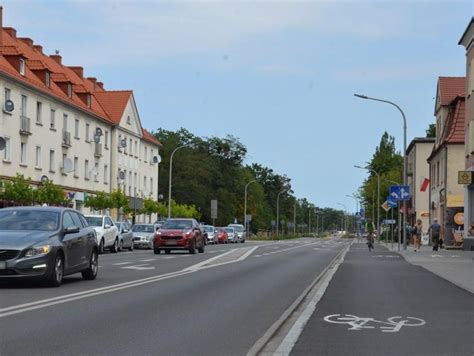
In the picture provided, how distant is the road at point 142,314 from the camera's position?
348 inches

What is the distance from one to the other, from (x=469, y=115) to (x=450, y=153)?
12.2 m

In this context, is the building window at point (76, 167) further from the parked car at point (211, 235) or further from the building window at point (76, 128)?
the parked car at point (211, 235)

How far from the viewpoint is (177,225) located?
37.6 meters

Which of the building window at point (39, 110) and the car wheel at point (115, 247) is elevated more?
the building window at point (39, 110)

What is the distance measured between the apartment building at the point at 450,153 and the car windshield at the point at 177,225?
2266 cm

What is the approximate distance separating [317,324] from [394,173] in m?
98.6

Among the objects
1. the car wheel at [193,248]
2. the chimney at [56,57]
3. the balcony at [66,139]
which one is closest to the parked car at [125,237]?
the car wheel at [193,248]

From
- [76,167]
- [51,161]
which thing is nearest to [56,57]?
[76,167]

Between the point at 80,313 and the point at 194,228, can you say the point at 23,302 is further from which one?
the point at 194,228

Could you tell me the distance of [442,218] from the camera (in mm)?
59344

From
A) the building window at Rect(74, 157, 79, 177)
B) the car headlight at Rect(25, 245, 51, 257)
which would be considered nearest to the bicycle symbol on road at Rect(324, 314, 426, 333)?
the car headlight at Rect(25, 245, 51, 257)

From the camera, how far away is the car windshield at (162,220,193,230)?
123 feet

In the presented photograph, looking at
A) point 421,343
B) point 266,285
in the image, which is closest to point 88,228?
point 266,285

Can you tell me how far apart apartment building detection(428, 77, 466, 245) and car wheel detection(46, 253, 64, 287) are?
41.5 m
